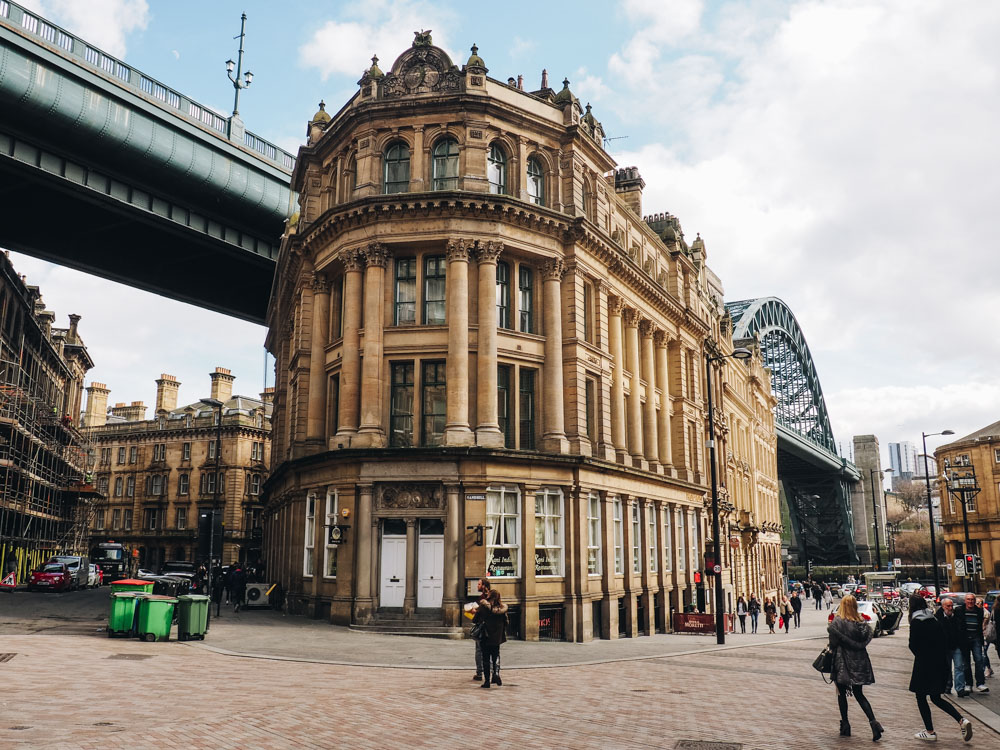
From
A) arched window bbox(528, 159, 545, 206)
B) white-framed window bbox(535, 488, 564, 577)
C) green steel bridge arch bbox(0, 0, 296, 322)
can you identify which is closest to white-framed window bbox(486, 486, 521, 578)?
white-framed window bbox(535, 488, 564, 577)

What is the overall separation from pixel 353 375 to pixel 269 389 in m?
67.0

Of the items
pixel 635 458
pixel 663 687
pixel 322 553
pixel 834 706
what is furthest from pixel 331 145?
pixel 834 706

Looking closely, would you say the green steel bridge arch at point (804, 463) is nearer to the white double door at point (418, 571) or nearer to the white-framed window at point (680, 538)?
the white-framed window at point (680, 538)

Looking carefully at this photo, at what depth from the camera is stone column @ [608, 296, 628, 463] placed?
36.1 metres

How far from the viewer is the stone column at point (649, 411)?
41.0m

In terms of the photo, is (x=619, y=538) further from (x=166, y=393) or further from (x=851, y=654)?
(x=166, y=393)

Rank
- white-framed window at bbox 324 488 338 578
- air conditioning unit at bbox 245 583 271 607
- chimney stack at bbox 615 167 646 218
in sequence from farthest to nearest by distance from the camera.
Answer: chimney stack at bbox 615 167 646 218, air conditioning unit at bbox 245 583 271 607, white-framed window at bbox 324 488 338 578

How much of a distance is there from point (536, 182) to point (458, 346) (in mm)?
8230

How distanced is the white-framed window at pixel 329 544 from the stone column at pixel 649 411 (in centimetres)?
1689

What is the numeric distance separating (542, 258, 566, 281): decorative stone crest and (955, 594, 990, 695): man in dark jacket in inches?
703

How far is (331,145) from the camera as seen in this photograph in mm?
34281

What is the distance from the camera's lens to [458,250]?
2997cm

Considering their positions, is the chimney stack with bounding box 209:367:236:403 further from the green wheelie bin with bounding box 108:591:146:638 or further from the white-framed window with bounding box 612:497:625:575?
the green wheelie bin with bounding box 108:591:146:638

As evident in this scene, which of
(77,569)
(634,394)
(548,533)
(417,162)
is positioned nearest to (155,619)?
(548,533)
